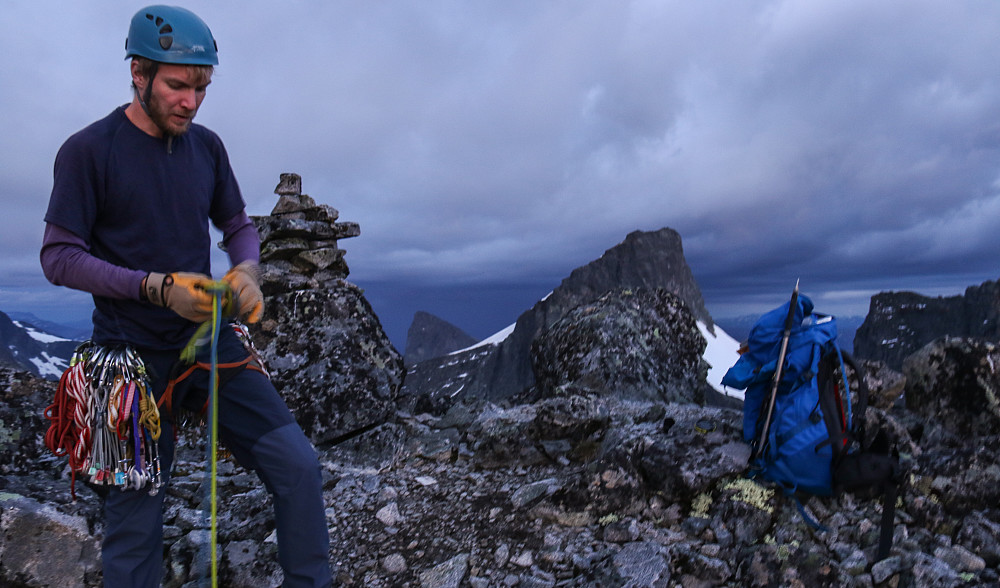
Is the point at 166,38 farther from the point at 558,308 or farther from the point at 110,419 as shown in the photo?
the point at 558,308

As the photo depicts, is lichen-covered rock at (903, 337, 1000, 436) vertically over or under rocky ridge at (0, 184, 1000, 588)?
over

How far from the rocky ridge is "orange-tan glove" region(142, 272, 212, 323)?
2533 millimetres

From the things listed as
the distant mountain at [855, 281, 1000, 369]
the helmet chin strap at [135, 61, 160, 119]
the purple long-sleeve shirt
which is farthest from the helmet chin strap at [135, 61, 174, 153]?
the distant mountain at [855, 281, 1000, 369]

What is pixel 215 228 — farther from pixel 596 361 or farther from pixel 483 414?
pixel 596 361

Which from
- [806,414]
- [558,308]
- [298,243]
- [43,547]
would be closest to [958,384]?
[806,414]

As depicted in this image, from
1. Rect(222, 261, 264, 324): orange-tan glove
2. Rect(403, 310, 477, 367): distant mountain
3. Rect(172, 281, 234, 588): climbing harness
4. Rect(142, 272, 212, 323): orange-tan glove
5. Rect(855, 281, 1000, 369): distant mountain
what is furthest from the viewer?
Rect(403, 310, 477, 367): distant mountain

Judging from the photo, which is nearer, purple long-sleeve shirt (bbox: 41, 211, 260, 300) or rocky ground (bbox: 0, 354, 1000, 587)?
purple long-sleeve shirt (bbox: 41, 211, 260, 300)

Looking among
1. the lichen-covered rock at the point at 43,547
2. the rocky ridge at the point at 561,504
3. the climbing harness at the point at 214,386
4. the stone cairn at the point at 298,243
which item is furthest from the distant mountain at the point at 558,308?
the climbing harness at the point at 214,386

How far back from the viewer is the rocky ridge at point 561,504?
4.31 metres

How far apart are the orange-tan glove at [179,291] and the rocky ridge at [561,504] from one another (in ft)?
8.31

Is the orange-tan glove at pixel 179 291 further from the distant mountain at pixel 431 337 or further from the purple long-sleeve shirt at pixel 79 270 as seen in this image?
the distant mountain at pixel 431 337

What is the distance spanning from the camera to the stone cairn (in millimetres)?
8156

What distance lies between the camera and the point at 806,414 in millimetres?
5129

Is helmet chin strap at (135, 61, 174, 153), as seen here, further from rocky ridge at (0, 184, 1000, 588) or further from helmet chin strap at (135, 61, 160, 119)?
rocky ridge at (0, 184, 1000, 588)
